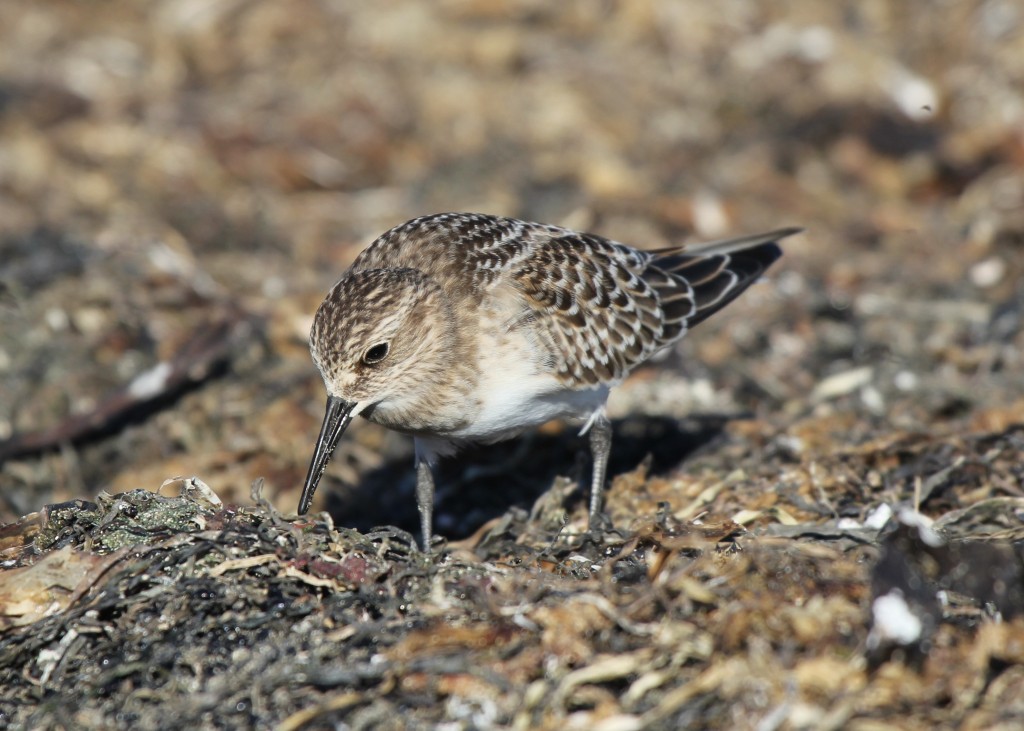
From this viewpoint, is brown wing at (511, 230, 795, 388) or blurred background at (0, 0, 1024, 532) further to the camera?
blurred background at (0, 0, 1024, 532)

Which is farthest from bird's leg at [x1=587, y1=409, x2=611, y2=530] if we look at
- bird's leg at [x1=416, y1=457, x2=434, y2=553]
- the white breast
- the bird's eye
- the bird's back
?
the bird's eye

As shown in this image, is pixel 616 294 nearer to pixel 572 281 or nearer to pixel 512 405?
pixel 572 281

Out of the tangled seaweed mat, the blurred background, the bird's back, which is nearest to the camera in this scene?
the tangled seaweed mat

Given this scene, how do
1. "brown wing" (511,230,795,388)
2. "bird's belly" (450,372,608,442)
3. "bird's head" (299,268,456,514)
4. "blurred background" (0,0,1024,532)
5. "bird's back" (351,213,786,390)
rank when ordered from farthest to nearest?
"blurred background" (0,0,1024,532), "brown wing" (511,230,795,388), "bird's back" (351,213,786,390), "bird's belly" (450,372,608,442), "bird's head" (299,268,456,514)

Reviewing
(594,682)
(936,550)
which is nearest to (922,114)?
(936,550)

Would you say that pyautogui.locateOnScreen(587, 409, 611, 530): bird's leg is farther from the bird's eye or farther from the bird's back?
the bird's eye

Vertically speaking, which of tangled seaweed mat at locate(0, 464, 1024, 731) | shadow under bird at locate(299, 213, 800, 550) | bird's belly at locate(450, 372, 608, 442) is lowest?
tangled seaweed mat at locate(0, 464, 1024, 731)

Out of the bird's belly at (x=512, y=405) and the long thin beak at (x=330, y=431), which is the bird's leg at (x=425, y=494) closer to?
the bird's belly at (x=512, y=405)
